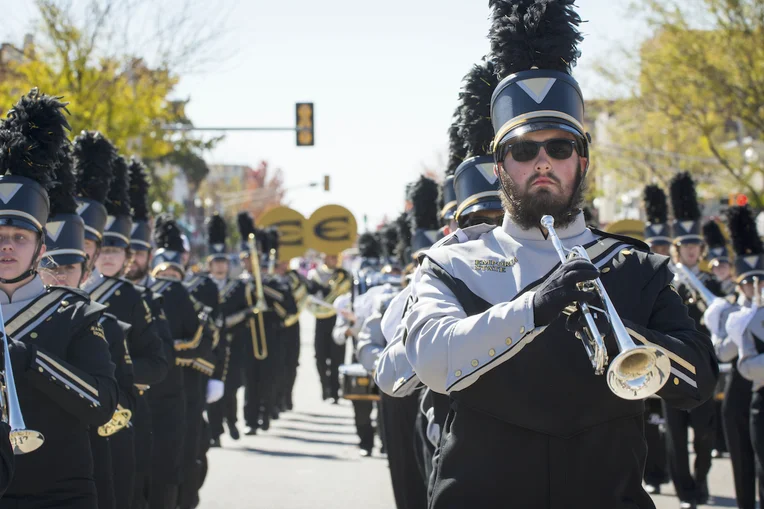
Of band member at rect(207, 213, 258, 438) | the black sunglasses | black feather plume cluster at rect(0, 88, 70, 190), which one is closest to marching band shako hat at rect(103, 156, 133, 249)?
black feather plume cluster at rect(0, 88, 70, 190)

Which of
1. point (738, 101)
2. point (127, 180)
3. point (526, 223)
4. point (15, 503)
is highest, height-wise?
point (738, 101)

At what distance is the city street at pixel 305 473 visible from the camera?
11.0 metres

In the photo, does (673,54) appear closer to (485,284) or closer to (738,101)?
(738,101)

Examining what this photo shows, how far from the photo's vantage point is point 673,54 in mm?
26422

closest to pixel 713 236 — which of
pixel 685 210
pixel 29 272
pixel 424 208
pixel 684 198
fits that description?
pixel 684 198

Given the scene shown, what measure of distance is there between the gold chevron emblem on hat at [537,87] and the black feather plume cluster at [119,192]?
17.9ft

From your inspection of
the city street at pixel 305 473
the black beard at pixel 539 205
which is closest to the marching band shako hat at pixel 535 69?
the black beard at pixel 539 205

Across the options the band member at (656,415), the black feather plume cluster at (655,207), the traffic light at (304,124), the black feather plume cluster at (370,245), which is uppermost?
the traffic light at (304,124)

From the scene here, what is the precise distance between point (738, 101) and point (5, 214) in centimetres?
2282

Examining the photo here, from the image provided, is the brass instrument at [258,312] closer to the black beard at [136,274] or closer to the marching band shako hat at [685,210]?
the marching band shako hat at [685,210]

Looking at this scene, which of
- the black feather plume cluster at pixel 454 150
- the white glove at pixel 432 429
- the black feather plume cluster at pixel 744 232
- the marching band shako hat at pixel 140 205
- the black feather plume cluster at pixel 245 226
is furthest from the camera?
the black feather plume cluster at pixel 245 226

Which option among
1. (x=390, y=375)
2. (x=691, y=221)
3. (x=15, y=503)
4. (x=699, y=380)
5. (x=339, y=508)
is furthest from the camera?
(x=691, y=221)

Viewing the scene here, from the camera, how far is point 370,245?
22.6 metres

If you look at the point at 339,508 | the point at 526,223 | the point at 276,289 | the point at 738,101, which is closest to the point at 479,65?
the point at 526,223
